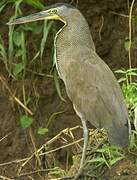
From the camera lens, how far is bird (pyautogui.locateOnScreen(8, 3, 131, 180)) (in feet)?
12.3

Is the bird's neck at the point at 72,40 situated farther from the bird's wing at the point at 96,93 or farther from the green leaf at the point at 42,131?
the green leaf at the point at 42,131

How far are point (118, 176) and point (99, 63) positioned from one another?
2.03 feet

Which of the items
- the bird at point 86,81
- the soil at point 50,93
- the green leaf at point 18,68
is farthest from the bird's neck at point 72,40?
the soil at point 50,93

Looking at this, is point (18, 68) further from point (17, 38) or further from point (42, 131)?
point (42, 131)

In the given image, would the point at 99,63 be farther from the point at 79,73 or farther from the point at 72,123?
the point at 72,123

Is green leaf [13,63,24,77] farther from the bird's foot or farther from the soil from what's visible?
the bird's foot

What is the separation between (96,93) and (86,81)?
9cm

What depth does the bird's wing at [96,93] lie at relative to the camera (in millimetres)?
3764

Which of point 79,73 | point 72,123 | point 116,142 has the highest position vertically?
point 79,73

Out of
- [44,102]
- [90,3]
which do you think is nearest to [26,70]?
[44,102]

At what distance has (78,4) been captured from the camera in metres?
5.16

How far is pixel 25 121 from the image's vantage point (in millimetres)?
5133

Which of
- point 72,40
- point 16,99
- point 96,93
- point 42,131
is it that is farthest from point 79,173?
point 16,99

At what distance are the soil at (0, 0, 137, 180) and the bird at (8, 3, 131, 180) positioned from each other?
1.09 m
